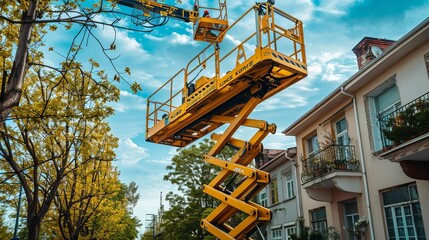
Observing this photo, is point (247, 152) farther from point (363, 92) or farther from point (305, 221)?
point (305, 221)

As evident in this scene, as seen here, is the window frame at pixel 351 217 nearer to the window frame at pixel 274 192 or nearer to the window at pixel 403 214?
the window at pixel 403 214

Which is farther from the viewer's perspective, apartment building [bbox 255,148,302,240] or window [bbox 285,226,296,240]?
window [bbox 285,226,296,240]

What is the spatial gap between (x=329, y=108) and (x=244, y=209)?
25.7 feet

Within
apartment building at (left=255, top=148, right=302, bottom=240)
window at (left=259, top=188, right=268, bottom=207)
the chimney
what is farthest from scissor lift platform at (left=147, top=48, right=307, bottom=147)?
window at (left=259, top=188, right=268, bottom=207)

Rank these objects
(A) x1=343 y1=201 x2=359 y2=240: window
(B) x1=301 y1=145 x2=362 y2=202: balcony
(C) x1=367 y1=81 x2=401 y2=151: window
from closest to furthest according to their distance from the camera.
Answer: (C) x1=367 y1=81 x2=401 y2=151: window → (B) x1=301 y1=145 x2=362 y2=202: balcony → (A) x1=343 y1=201 x2=359 y2=240: window

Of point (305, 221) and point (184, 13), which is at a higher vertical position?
point (184, 13)

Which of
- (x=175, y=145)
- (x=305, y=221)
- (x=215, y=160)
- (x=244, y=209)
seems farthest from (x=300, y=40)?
(x=305, y=221)

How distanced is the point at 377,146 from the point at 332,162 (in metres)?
1.62

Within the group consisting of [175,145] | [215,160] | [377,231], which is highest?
[175,145]

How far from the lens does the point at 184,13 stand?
1570 centimetres

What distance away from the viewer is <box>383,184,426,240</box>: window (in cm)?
1053

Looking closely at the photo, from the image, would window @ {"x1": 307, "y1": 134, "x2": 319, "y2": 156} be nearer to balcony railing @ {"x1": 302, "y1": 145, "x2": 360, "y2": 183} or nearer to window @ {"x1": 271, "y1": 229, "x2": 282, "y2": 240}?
balcony railing @ {"x1": 302, "y1": 145, "x2": 360, "y2": 183}

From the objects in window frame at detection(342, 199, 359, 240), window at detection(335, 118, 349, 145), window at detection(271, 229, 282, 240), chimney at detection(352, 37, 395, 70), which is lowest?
window at detection(271, 229, 282, 240)

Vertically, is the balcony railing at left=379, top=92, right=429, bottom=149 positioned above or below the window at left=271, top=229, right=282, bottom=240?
above
